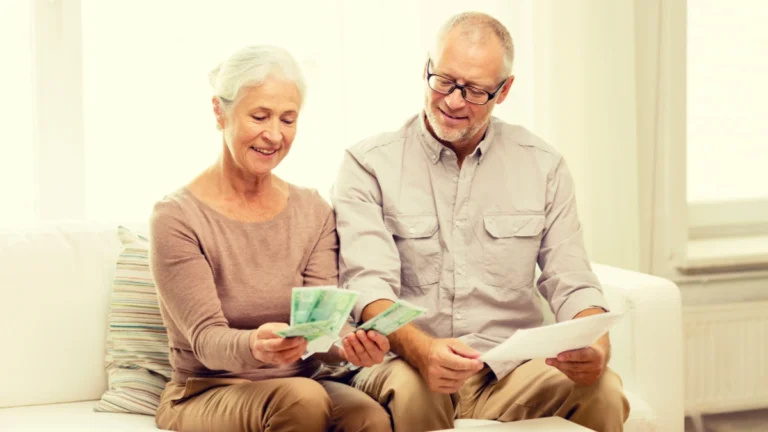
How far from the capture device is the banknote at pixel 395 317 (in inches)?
66.6

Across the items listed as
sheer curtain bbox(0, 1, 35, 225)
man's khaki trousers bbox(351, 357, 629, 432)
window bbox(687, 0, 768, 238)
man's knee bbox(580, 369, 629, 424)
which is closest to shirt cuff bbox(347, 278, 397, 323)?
man's khaki trousers bbox(351, 357, 629, 432)

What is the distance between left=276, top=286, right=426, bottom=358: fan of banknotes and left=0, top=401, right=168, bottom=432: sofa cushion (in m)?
0.53

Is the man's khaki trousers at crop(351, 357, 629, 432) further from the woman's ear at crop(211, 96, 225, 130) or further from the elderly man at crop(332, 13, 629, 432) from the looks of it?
the woman's ear at crop(211, 96, 225, 130)

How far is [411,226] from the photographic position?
7.38 feet

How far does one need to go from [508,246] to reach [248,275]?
2.09 feet

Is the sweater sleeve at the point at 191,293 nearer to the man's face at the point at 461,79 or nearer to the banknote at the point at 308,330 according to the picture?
the banknote at the point at 308,330

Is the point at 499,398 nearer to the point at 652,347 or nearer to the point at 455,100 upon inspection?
the point at 652,347

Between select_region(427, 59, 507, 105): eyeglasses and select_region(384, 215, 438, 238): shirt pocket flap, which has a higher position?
select_region(427, 59, 507, 105): eyeglasses

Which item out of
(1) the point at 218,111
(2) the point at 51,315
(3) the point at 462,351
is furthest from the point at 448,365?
(2) the point at 51,315

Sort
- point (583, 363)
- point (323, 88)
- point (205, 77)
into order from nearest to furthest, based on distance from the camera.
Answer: point (583, 363) → point (205, 77) → point (323, 88)

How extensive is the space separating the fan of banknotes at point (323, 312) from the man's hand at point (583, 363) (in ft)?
1.29

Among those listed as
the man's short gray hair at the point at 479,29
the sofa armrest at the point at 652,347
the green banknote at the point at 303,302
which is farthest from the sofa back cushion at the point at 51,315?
the sofa armrest at the point at 652,347

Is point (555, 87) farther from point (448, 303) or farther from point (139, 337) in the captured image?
point (139, 337)

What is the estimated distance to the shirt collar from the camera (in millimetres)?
2301
